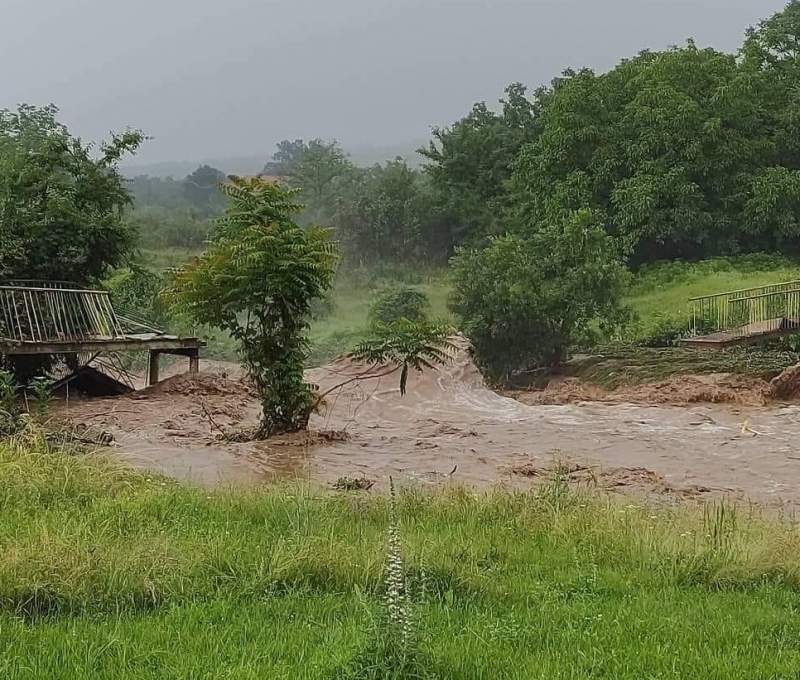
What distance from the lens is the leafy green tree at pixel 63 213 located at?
1784cm

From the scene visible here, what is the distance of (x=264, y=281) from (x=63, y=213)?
25.0 ft

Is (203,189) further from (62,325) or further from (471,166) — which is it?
(62,325)

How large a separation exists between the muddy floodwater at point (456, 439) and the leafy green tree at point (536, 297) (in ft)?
13.6

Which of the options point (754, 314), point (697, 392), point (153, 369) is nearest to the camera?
point (697, 392)

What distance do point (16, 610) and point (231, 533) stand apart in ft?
6.47

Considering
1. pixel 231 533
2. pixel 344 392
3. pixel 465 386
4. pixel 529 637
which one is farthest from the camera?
pixel 465 386

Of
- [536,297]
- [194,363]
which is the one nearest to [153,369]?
[194,363]

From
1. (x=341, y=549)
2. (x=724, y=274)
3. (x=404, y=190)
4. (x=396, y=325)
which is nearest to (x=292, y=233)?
(x=396, y=325)

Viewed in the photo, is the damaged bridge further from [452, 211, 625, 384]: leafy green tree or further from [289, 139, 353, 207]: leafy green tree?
[289, 139, 353, 207]: leafy green tree

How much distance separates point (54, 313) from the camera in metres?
17.0

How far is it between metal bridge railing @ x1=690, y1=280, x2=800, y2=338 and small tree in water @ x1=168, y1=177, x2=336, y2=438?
12999 millimetres

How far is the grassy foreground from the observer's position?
15.0 ft

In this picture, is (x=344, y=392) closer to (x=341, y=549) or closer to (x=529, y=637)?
(x=341, y=549)

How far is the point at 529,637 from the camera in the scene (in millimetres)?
4906
